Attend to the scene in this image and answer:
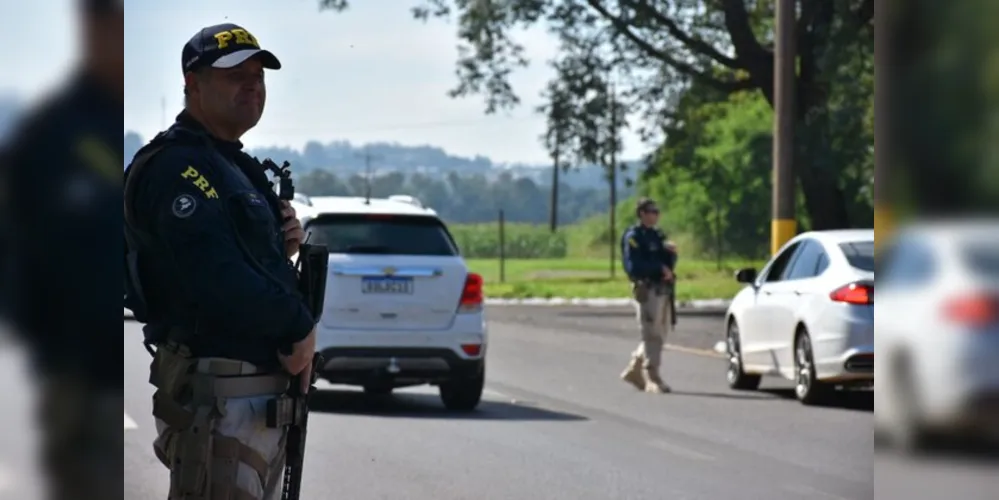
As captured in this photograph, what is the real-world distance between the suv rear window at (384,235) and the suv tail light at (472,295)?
0.24 metres

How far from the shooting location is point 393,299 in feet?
43.0

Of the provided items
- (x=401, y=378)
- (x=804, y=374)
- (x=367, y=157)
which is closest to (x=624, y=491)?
(x=367, y=157)

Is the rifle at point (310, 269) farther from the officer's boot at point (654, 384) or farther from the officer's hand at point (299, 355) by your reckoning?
the officer's boot at point (654, 384)

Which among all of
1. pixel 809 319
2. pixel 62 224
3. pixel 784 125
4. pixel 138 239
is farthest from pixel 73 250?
pixel 784 125

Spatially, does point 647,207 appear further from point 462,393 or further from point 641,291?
point 462,393

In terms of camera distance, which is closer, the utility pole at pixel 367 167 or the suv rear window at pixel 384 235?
the utility pole at pixel 367 167

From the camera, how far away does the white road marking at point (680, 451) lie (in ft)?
34.8

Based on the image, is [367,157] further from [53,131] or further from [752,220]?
[752,220]

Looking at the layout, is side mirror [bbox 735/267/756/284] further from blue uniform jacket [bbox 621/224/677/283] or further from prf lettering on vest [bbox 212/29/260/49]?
prf lettering on vest [bbox 212/29/260/49]

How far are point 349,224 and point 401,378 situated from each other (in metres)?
1.23

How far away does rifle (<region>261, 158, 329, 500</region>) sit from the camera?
372 centimetres

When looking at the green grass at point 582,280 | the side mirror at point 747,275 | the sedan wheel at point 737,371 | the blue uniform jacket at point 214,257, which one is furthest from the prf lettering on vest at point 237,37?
the green grass at point 582,280

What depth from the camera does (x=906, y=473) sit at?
290cm

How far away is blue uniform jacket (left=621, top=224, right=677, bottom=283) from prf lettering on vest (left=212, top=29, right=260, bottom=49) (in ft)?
38.9
